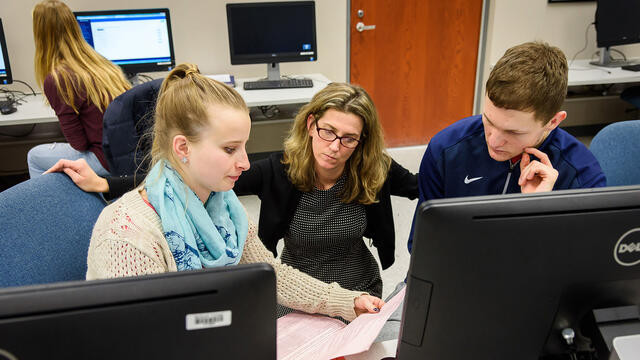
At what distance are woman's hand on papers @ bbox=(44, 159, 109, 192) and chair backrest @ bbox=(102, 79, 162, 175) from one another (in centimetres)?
60

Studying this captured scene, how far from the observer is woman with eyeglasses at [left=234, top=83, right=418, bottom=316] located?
4.47 ft

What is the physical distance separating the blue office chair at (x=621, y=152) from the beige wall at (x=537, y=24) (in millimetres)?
2549

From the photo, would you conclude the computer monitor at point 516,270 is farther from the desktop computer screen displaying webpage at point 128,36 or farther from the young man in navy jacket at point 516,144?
the desktop computer screen displaying webpage at point 128,36

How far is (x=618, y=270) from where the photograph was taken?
601mm

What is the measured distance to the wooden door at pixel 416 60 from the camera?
365 centimetres

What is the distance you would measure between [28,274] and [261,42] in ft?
8.01

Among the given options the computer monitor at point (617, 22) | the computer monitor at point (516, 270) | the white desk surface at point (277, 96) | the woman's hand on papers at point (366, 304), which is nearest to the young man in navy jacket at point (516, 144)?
the woman's hand on papers at point (366, 304)

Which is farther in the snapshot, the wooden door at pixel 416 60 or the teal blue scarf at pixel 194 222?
the wooden door at pixel 416 60

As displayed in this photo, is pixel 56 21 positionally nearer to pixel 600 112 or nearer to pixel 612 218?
pixel 612 218

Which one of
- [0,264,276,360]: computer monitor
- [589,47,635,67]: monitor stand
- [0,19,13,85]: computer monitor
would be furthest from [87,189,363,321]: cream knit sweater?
[589,47,635,67]: monitor stand

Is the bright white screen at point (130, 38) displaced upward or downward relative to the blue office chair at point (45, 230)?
upward

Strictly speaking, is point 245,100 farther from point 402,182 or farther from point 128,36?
point 402,182

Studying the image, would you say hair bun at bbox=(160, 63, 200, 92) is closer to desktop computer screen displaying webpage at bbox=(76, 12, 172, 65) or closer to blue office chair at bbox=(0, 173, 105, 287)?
blue office chair at bbox=(0, 173, 105, 287)

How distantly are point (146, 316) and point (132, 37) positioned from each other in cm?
287
